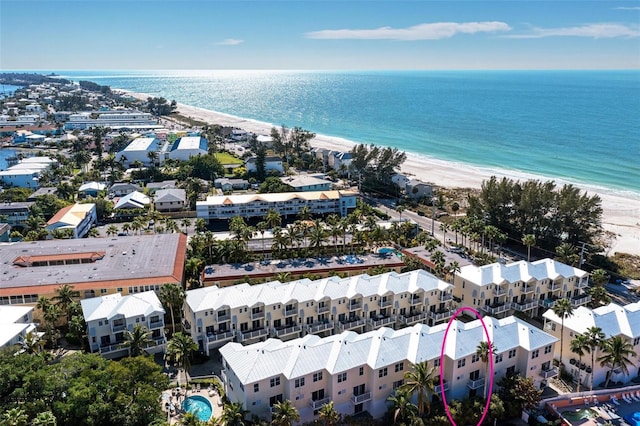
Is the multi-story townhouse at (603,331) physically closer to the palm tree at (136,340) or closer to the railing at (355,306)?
the railing at (355,306)

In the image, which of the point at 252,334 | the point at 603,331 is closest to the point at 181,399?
the point at 252,334

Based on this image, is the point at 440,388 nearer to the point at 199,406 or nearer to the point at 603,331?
the point at 603,331

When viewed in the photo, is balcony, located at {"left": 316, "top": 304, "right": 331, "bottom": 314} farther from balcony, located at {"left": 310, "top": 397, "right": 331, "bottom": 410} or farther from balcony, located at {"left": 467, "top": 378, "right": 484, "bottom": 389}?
balcony, located at {"left": 467, "top": 378, "right": 484, "bottom": 389}

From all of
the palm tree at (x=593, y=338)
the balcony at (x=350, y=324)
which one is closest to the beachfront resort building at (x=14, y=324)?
the balcony at (x=350, y=324)

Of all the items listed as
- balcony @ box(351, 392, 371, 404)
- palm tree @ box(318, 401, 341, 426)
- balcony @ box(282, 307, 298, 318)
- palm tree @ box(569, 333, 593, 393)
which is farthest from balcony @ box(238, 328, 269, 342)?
palm tree @ box(569, 333, 593, 393)

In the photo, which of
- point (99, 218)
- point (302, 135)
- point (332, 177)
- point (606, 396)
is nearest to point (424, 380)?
point (606, 396)

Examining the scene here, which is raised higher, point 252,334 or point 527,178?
point 527,178
